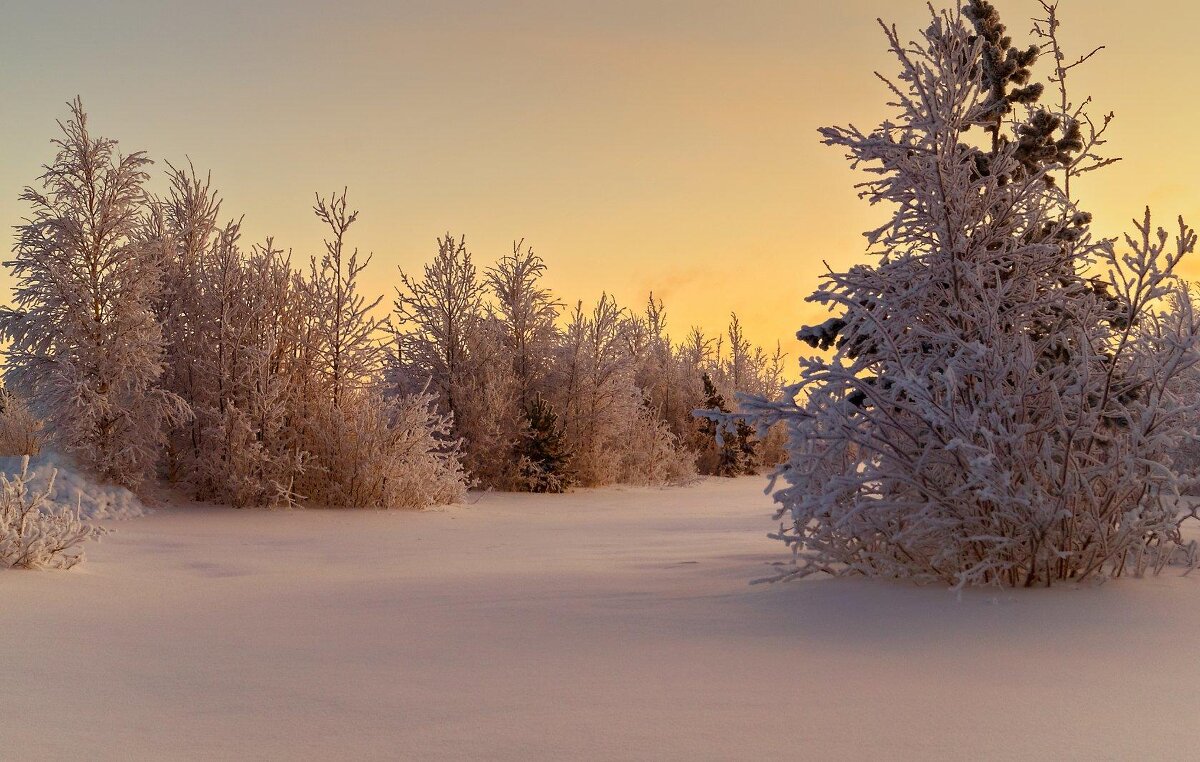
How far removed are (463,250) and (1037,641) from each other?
15520mm

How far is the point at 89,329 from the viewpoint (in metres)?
12.3

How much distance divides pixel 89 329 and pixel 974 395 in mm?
Result: 10619

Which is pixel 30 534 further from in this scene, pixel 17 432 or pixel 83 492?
pixel 17 432

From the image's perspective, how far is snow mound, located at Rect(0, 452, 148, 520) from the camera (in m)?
11.4

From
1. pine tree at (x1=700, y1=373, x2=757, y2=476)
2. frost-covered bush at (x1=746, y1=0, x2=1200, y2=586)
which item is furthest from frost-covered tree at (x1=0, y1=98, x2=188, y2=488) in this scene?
pine tree at (x1=700, y1=373, x2=757, y2=476)

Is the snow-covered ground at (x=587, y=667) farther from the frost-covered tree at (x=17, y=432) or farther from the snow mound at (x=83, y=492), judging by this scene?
the frost-covered tree at (x=17, y=432)

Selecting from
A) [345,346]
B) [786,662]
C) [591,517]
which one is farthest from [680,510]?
[786,662]

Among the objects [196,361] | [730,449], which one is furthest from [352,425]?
[730,449]

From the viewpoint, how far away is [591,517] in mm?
14031

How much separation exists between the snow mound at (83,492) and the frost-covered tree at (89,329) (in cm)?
23

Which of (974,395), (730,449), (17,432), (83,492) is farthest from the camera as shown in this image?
(730,449)

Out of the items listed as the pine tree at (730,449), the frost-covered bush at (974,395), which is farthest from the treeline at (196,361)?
the pine tree at (730,449)

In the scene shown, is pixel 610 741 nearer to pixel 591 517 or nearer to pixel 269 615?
pixel 269 615

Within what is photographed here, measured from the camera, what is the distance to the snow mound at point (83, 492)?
37.4ft
